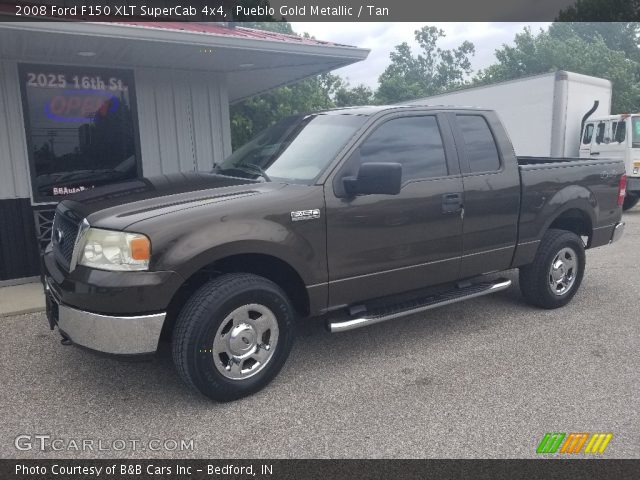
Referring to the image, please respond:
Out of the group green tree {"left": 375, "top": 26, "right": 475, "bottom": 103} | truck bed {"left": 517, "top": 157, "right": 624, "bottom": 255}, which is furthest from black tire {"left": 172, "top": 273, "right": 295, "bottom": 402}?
green tree {"left": 375, "top": 26, "right": 475, "bottom": 103}

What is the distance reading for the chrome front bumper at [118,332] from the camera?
305 centimetres

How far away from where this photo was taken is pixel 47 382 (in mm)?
3770

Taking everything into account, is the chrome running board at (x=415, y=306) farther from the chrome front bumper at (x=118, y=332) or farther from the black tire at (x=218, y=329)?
the chrome front bumper at (x=118, y=332)

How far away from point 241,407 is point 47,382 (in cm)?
152

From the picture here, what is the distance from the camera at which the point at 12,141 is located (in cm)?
646

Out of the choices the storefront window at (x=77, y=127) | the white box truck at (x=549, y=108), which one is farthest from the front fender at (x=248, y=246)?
the white box truck at (x=549, y=108)

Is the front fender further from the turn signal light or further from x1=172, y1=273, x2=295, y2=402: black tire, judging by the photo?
x1=172, y1=273, x2=295, y2=402: black tire

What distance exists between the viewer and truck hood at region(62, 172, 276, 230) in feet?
10.5

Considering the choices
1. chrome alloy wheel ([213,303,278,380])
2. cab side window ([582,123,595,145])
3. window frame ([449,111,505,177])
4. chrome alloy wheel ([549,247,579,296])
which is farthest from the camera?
cab side window ([582,123,595,145])

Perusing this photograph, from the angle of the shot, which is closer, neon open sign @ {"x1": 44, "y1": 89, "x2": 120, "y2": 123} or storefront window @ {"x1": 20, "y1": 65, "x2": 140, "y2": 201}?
storefront window @ {"x1": 20, "y1": 65, "x2": 140, "y2": 201}

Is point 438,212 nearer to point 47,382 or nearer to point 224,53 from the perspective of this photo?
point 47,382

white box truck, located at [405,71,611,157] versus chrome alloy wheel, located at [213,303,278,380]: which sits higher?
white box truck, located at [405,71,611,157]

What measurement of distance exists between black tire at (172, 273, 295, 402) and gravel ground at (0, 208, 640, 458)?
158 mm

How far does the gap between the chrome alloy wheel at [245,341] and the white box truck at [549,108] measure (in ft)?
34.6
